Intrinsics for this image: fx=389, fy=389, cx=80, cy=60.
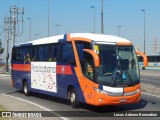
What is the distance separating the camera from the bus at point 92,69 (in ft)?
46.7

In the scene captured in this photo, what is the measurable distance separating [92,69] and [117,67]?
94 cm

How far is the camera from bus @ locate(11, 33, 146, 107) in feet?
46.7

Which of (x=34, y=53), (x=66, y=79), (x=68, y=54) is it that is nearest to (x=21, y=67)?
(x=34, y=53)

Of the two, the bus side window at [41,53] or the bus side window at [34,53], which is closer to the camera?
the bus side window at [41,53]

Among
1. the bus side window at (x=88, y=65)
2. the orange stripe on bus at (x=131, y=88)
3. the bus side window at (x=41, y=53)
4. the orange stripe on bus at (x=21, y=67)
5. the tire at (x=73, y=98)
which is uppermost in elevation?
the bus side window at (x=41, y=53)

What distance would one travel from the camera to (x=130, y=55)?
1521 centimetres

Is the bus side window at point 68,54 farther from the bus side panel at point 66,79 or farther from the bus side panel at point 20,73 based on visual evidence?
the bus side panel at point 20,73

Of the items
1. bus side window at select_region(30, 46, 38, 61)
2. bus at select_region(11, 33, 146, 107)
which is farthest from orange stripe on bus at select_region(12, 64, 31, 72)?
bus at select_region(11, 33, 146, 107)

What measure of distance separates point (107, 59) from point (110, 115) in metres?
2.11

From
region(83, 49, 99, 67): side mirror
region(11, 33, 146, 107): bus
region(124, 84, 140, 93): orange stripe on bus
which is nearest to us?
region(83, 49, 99, 67): side mirror

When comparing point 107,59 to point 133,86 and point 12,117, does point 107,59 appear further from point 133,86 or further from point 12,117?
point 12,117

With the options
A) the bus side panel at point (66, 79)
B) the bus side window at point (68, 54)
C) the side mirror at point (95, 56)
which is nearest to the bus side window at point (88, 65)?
the side mirror at point (95, 56)

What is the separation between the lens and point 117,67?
571 inches

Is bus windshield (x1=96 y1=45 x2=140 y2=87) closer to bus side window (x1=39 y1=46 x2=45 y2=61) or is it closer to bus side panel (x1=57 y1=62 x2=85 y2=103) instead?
bus side panel (x1=57 y1=62 x2=85 y2=103)
